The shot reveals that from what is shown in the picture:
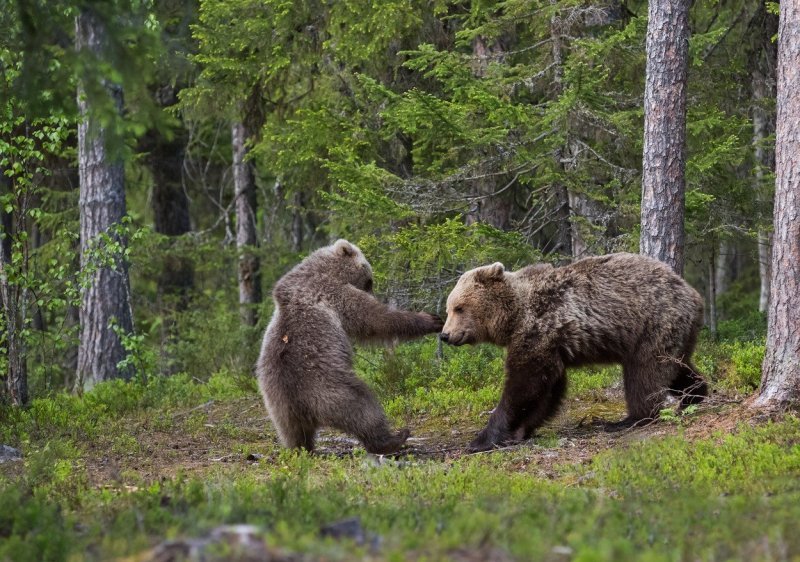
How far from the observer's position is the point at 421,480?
7.75 metres

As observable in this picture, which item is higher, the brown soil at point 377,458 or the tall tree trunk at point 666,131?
the tall tree trunk at point 666,131

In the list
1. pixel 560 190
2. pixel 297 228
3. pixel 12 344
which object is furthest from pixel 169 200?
pixel 560 190

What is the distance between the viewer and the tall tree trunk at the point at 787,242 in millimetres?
8977

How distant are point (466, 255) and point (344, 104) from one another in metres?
4.64

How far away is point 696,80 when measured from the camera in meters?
14.8

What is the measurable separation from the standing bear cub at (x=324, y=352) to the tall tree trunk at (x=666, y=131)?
10.6ft

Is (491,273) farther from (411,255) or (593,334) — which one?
(411,255)

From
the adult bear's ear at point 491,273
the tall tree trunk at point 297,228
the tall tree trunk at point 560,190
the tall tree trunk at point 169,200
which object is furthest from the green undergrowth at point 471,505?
the tall tree trunk at point 297,228

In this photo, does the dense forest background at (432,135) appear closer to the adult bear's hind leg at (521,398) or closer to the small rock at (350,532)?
the adult bear's hind leg at (521,398)

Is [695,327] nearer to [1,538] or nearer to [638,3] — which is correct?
[1,538]

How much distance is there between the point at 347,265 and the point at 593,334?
2.64 meters

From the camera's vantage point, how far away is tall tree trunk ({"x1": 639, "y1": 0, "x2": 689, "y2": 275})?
37.6 ft

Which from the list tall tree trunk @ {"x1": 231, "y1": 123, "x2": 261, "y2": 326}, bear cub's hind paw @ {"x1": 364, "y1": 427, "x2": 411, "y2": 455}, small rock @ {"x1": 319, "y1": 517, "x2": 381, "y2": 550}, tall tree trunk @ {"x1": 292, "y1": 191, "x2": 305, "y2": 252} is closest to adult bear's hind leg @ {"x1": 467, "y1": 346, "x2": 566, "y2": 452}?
bear cub's hind paw @ {"x1": 364, "y1": 427, "x2": 411, "y2": 455}

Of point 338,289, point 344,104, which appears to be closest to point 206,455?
point 338,289
